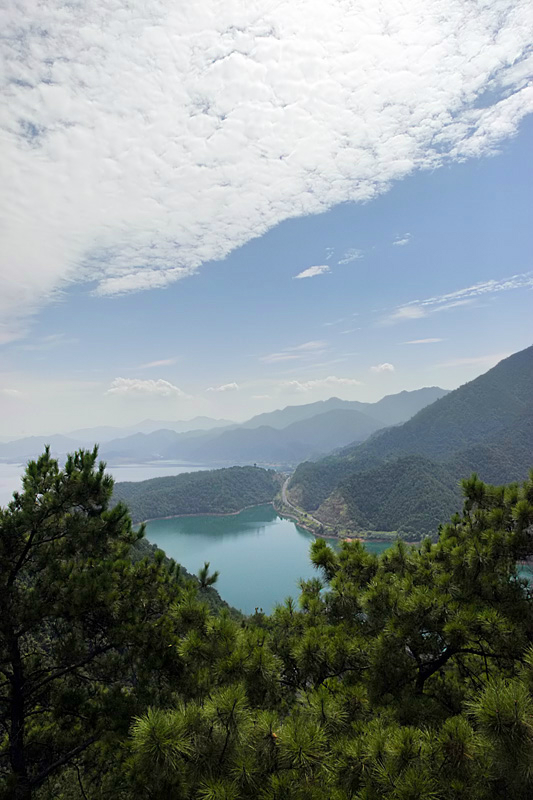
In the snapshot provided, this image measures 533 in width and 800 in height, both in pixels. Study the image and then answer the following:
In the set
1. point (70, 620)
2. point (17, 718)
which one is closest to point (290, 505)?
point (17, 718)

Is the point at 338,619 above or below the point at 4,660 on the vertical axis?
below

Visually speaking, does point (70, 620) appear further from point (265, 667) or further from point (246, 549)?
point (246, 549)

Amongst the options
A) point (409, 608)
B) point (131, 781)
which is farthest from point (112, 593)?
point (409, 608)

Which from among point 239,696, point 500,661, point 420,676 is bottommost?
point 420,676

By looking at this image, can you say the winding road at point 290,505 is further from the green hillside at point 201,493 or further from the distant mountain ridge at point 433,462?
the green hillside at point 201,493

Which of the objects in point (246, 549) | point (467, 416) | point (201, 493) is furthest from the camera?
point (467, 416)

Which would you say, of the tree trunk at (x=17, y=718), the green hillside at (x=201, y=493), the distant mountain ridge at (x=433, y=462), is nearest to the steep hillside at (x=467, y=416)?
the distant mountain ridge at (x=433, y=462)

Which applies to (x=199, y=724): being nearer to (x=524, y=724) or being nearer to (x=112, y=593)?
(x=524, y=724)
